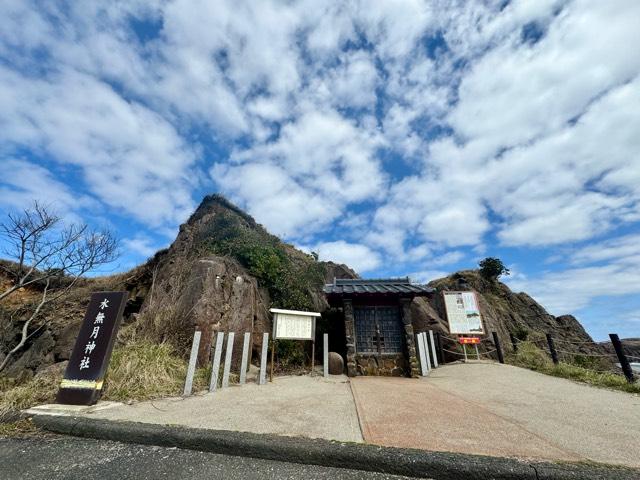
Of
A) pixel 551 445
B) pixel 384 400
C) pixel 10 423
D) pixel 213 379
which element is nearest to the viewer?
pixel 551 445

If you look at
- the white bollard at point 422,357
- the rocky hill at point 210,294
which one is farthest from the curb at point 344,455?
the white bollard at point 422,357

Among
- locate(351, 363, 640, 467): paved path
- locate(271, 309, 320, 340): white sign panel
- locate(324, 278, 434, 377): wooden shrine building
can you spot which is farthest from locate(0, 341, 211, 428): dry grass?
locate(324, 278, 434, 377): wooden shrine building

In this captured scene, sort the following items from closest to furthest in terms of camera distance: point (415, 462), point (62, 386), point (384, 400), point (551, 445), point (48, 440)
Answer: point (415, 462)
point (551, 445)
point (48, 440)
point (62, 386)
point (384, 400)

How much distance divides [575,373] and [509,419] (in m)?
5.21

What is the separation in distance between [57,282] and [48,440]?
11.2m

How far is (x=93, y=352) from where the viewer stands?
4.57 meters

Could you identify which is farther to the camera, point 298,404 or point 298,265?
point 298,265

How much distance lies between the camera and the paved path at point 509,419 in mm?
2590

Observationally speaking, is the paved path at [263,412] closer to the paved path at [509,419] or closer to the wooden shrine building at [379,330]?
the paved path at [509,419]

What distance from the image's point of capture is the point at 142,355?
537 cm

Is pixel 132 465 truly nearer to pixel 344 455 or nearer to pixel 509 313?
pixel 344 455

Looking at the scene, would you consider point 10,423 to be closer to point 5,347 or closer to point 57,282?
point 5,347

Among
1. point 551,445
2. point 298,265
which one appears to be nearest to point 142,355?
point 551,445

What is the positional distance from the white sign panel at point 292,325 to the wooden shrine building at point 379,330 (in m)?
1.35
